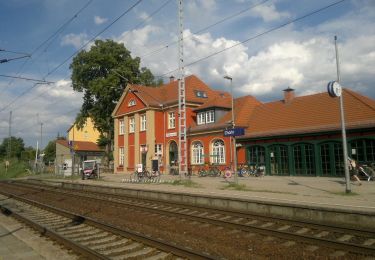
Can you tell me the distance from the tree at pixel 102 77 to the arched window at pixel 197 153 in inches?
613

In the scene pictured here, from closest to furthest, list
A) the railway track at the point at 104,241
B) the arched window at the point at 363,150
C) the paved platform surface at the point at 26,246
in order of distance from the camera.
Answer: the railway track at the point at 104,241
the paved platform surface at the point at 26,246
the arched window at the point at 363,150

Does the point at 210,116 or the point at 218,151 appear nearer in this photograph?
the point at 218,151

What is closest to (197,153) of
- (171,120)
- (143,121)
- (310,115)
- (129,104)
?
(171,120)

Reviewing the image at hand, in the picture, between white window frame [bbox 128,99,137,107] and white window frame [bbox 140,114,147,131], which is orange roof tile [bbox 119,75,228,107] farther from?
→ white window frame [bbox 140,114,147,131]

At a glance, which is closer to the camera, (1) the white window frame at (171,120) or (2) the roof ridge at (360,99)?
(2) the roof ridge at (360,99)

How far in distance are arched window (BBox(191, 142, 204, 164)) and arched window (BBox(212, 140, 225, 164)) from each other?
2043mm

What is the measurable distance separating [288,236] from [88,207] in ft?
32.3

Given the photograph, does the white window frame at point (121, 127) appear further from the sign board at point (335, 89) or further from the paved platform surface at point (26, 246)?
the paved platform surface at point (26, 246)

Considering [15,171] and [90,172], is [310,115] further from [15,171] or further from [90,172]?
[15,171]

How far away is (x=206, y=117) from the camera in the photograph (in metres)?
37.8

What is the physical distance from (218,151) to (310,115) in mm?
9192

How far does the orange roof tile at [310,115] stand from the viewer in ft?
82.3

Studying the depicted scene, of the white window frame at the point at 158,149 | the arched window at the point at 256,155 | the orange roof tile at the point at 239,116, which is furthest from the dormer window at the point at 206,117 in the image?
the arched window at the point at 256,155

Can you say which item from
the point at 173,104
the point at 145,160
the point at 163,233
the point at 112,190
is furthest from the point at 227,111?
the point at 163,233
